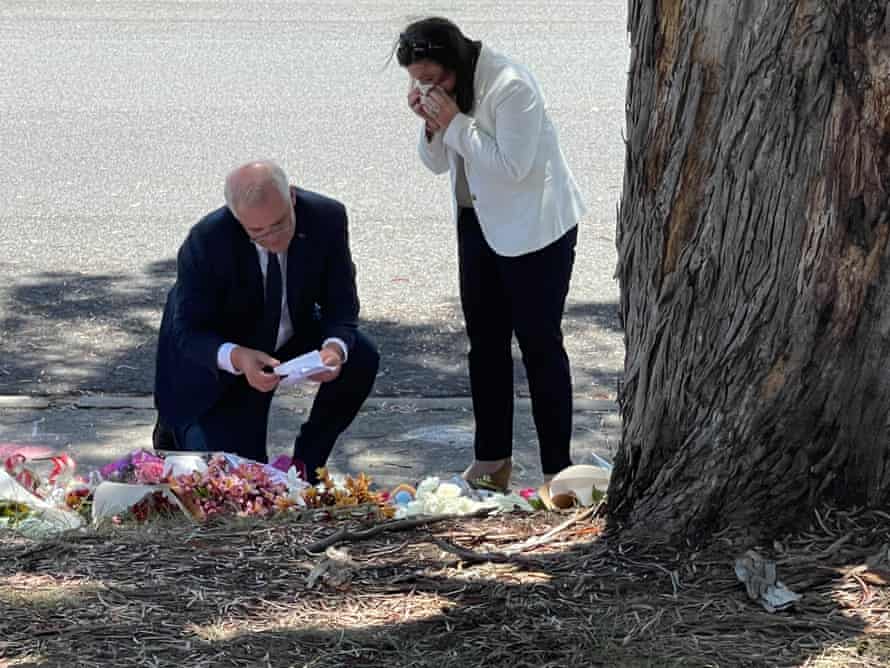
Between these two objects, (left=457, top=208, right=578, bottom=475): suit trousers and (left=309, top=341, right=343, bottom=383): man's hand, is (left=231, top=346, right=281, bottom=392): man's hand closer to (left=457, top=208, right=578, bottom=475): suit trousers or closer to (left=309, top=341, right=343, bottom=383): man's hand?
(left=309, top=341, right=343, bottom=383): man's hand

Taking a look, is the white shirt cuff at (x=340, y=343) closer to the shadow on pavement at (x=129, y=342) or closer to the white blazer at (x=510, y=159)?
the white blazer at (x=510, y=159)

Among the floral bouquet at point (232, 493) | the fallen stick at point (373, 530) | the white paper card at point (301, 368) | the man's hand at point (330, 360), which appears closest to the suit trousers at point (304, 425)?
the man's hand at point (330, 360)

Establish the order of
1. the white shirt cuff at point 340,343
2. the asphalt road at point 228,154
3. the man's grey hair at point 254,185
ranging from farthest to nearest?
the asphalt road at point 228,154, the white shirt cuff at point 340,343, the man's grey hair at point 254,185

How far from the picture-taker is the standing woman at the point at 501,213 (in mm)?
4797

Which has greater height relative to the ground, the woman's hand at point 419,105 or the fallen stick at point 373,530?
the woman's hand at point 419,105

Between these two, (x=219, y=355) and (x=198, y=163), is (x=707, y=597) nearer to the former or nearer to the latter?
(x=219, y=355)

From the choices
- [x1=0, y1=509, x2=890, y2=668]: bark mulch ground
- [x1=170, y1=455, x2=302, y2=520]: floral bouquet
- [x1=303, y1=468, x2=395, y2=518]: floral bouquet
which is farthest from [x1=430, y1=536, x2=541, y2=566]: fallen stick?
[x1=170, y1=455, x2=302, y2=520]: floral bouquet

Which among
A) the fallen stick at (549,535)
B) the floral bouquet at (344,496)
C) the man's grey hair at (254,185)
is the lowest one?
the floral bouquet at (344,496)

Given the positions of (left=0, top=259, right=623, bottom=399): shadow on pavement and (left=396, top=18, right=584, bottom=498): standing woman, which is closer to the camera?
(left=396, top=18, right=584, bottom=498): standing woman

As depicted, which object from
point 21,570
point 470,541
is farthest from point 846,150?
point 21,570

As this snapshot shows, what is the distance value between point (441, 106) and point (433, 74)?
0.11 meters

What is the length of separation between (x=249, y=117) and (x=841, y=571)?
289 inches

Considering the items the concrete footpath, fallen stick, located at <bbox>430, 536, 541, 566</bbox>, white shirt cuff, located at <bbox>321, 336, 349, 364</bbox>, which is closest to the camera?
fallen stick, located at <bbox>430, 536, 541, 566</bbox>

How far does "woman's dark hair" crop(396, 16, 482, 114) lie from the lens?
189 inches
